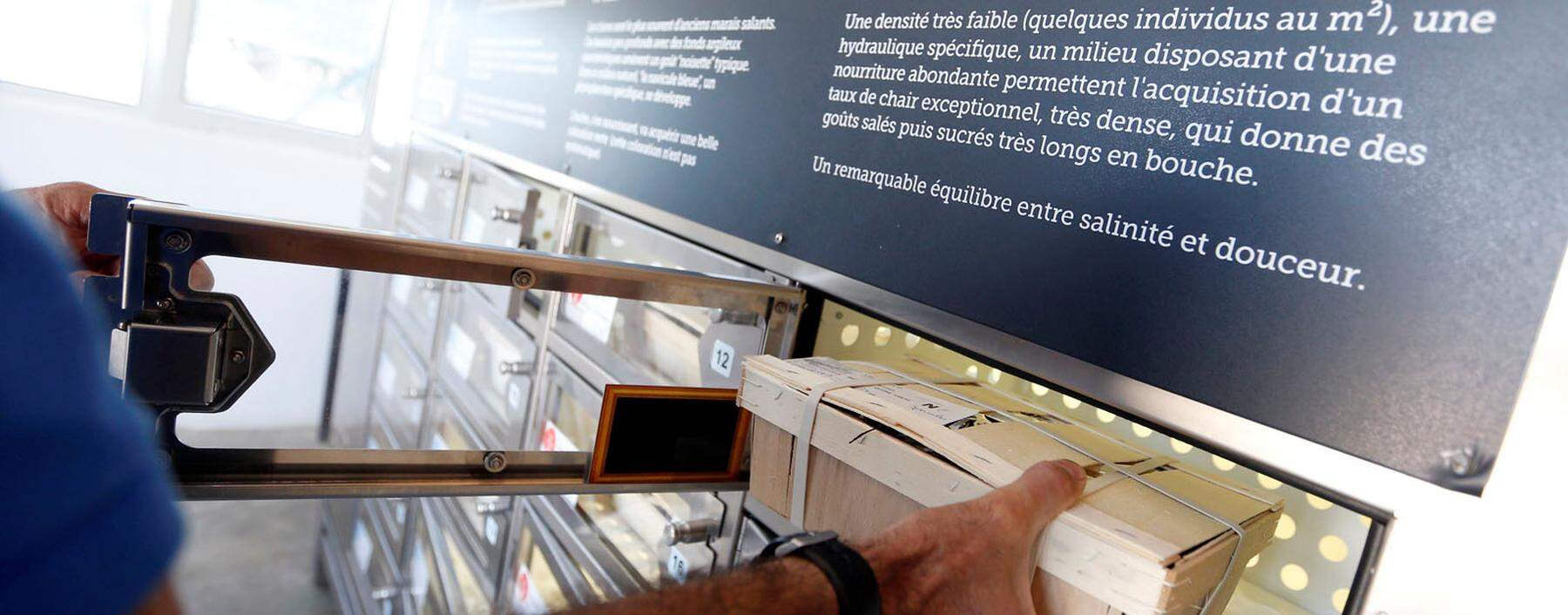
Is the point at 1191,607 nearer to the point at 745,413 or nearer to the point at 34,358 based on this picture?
the point at 745,413

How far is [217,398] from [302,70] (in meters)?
4.98

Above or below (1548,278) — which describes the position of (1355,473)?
below

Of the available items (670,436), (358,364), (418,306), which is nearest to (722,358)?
(670,436)

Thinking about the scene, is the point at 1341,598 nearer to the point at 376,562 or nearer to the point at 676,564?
the point at 676,564

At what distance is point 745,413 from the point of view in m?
1.25

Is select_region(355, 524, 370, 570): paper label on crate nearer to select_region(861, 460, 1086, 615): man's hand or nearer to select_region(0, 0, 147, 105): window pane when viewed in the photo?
select_region(0, 0, 147, 105): window pane

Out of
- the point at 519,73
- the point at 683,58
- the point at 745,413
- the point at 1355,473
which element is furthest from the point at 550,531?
→ the point at 1355,473

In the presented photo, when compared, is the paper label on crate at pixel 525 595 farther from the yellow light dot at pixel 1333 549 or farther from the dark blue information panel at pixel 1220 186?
the yellow light dot at pixel 1333 549

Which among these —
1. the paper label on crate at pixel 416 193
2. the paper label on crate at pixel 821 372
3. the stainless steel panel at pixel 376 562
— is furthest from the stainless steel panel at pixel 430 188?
the paper label on crate at pixel 821 372

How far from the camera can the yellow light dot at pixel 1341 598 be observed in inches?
37.6

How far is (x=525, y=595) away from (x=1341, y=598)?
1.84 metres

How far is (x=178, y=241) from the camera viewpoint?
923 millimetres

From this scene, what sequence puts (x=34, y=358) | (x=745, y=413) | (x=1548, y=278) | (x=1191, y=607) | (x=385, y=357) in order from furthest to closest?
(x=385, y=357)
(x=745, y=413)
(x=1191, y=607)
(x=1548, y=278)
(x=34, y=358)

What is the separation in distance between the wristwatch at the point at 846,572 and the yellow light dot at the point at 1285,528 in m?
0.57
